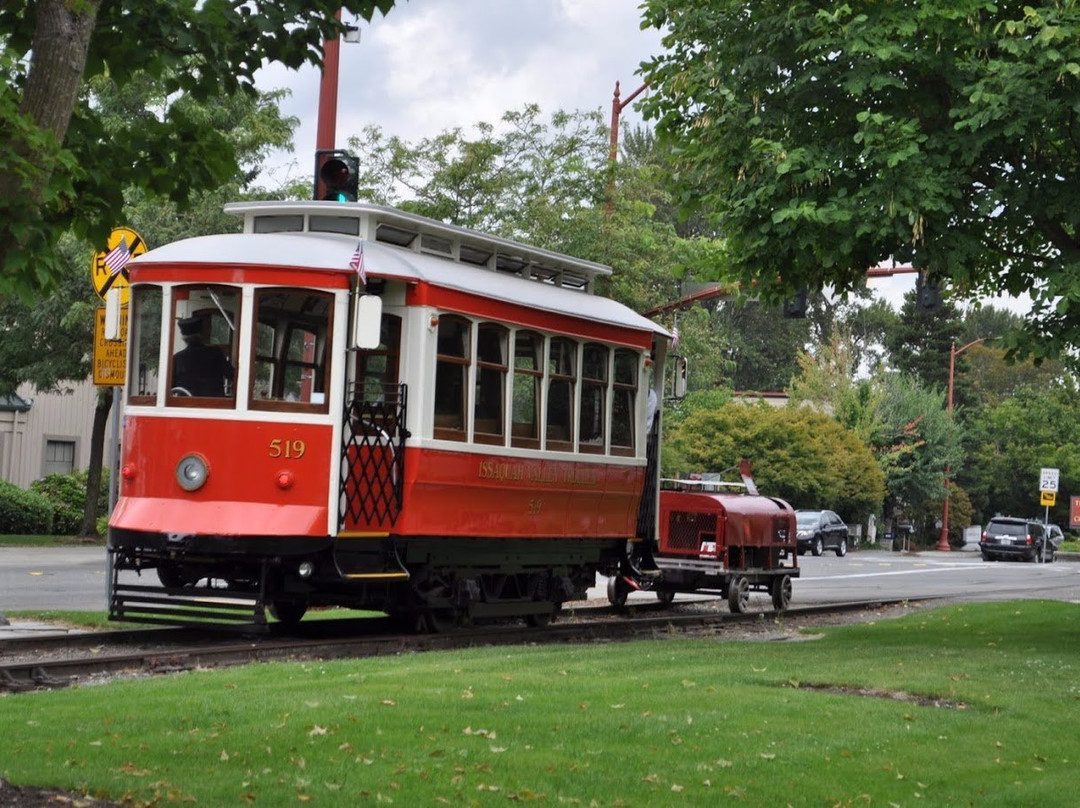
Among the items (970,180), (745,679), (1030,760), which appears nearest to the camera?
(1030,760)

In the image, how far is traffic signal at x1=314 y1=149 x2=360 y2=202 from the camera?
15.8 meters

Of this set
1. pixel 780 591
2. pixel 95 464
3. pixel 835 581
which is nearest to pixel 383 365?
pixel 780 591

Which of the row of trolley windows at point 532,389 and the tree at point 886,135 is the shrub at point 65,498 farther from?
the tree at point 886,135

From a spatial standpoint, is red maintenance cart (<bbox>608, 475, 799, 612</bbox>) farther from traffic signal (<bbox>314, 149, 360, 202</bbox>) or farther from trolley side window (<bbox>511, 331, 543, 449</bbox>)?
traffic signal (<bbox>314, 149, 360, 202</bbox>)

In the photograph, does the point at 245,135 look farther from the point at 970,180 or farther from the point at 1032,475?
the point at 1032,475

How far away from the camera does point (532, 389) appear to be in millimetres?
16547

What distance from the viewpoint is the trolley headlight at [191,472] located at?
46.0 ft

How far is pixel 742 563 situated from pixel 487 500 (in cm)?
662

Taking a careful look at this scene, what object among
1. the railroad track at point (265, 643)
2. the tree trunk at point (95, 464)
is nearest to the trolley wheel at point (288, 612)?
the railroad track at point (265, 643)

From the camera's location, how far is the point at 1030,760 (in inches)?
352

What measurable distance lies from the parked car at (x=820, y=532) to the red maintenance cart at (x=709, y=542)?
26895mm

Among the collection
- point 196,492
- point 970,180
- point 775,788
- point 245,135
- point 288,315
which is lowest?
point 775,788

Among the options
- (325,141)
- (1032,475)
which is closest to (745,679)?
(325,141)

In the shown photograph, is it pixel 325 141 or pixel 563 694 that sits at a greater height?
pixel 325 141
